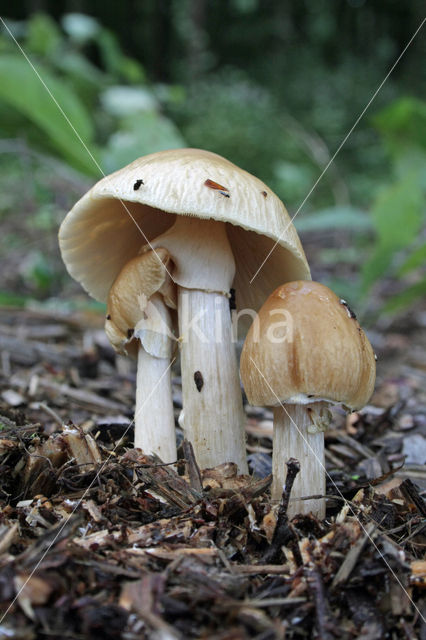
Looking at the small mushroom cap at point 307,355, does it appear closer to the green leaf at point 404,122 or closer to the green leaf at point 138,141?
the green leaf at point 138,141

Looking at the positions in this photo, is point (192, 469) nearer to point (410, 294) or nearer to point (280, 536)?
point (280, 536)

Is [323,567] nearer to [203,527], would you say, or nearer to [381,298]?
[203,527]

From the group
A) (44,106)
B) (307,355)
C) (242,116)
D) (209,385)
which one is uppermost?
A: (242,116)

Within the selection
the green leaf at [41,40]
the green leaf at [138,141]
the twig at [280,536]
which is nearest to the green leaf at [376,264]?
the green leaf at [138,141]

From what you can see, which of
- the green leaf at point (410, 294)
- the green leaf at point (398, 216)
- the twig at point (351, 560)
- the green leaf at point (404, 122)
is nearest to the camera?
the twig at point (351, 560)

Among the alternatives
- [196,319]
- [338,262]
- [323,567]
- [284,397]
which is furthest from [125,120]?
[323,567]

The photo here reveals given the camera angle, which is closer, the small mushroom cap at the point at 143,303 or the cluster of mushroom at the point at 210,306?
the cluster of mushroom at the point at 210,306

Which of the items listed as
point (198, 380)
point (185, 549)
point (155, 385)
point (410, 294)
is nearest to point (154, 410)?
point (155, 385)
